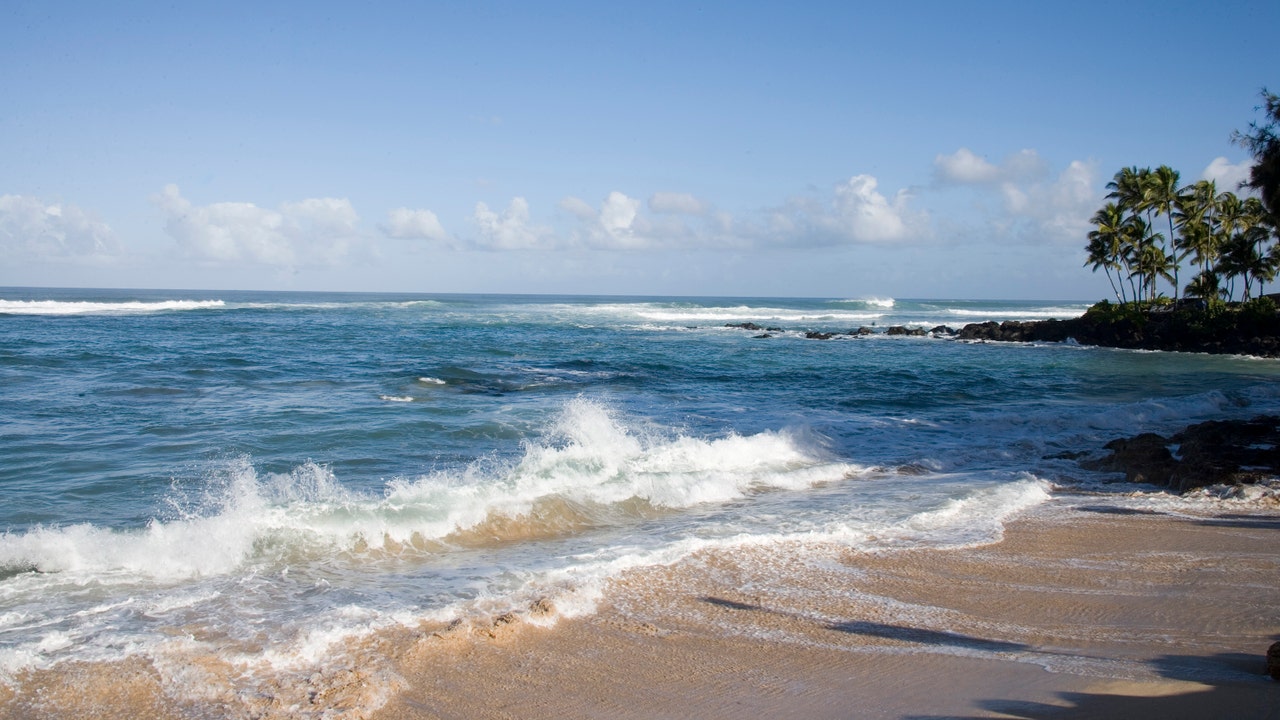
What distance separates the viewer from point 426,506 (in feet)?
29.1

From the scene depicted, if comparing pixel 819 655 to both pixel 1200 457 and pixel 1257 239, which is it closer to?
pixel 1200 457

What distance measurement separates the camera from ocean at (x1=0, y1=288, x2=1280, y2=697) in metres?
6.12

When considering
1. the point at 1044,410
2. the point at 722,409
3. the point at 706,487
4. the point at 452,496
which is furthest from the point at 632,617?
the point at 1044,410

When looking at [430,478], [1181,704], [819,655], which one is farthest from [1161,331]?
[819,655]

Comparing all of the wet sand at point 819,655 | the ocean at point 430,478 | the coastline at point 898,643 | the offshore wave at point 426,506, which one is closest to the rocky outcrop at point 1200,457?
→ the ocean at point 430,478

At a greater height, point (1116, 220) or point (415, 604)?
point (1116, 220)

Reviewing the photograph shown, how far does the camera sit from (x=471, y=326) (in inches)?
2024

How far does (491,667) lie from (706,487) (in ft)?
19.0

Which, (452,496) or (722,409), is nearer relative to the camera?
(452,496)

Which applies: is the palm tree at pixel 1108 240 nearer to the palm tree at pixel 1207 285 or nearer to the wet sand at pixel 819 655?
the palm tree at pixel 1207 285

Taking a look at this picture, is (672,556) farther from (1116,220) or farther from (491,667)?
(1116,220)

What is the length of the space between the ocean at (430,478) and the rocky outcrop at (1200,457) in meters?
0.69

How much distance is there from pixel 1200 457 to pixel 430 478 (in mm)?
11173

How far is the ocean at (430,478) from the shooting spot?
612 cm
